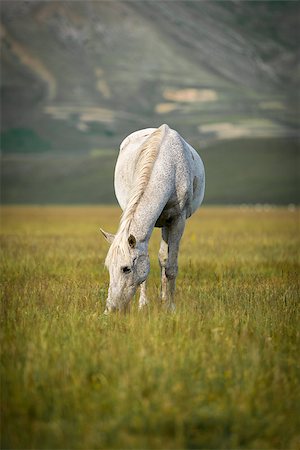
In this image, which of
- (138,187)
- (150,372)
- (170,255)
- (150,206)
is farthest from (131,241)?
(150,372)

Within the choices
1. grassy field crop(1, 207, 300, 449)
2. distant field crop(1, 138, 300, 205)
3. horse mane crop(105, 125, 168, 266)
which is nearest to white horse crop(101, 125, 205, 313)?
horse mane crop(105, 125, 168, 266)

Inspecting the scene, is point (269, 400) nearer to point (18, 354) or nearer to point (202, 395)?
point (202, 395)

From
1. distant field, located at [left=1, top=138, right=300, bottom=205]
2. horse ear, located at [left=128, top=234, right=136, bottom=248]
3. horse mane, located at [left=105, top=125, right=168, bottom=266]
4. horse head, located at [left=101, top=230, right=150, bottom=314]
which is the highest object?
distant field, located at [left=1, top=138, right=300, bottom=205]

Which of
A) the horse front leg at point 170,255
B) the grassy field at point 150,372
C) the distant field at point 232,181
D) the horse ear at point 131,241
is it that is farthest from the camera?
the distant field at point 232,181

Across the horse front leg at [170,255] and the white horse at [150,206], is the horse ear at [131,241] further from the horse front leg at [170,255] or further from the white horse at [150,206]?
→ the horse front leg at [170,255]

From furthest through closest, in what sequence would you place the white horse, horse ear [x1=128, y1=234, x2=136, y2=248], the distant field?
1. the distant field
2. the white horse
3. horse ear [x1=128, y1=234, x2=136, y2=248]

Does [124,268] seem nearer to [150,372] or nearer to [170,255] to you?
[170,255]

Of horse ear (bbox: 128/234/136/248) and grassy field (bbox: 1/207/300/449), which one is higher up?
horse ear (bbox: 128/234/136/248)

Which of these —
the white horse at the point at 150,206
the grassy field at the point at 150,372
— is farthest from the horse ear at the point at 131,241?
the grassy field at the point at 150,372

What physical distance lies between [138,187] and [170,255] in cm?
151

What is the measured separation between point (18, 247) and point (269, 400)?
14690 millimetres

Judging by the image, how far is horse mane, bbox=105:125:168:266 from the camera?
8.34m

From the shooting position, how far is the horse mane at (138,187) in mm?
8344

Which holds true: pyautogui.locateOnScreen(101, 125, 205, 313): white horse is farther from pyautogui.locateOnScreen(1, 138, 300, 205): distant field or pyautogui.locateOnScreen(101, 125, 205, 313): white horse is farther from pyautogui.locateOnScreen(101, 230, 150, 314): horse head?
pyautogui.locateOnScreen(1, 138, 300, 205): distant field
